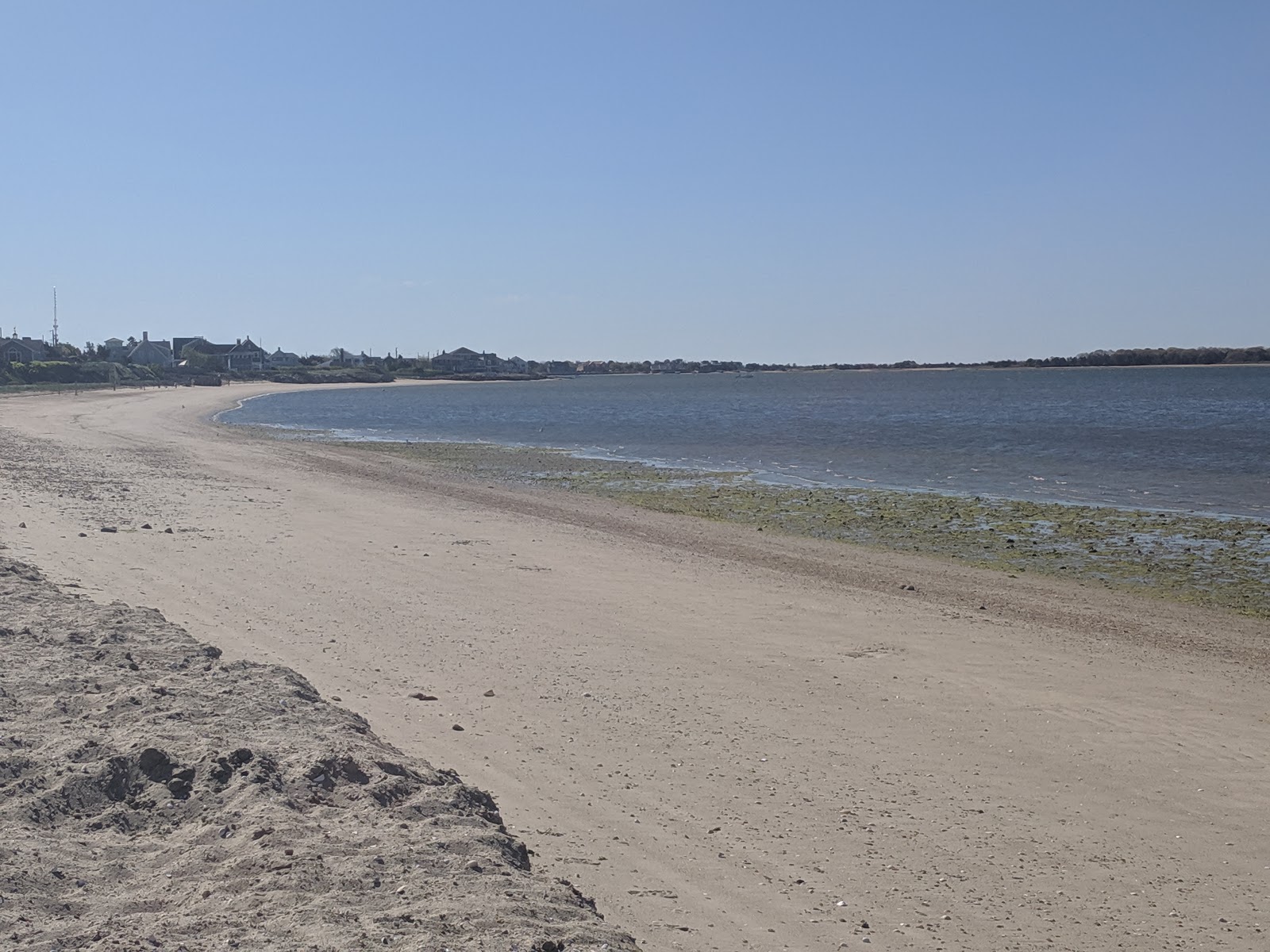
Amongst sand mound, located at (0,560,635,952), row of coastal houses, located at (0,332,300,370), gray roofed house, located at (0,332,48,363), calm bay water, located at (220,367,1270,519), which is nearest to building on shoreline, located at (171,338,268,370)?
row of coastal houses, located at (0,332,300,370)

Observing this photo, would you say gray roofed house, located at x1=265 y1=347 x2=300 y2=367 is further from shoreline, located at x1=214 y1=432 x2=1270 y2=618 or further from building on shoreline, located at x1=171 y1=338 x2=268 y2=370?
shoreline, located at x1=214 y1=432 x2=1270 y2=618

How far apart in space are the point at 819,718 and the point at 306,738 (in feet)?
12.9

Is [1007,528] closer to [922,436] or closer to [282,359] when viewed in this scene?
[922,436]

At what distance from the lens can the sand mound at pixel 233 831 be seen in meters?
3.81

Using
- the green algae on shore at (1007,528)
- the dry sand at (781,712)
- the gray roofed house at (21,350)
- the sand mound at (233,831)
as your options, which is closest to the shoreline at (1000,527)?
the green algae on shore at (1007,528)

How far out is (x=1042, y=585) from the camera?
582 inches

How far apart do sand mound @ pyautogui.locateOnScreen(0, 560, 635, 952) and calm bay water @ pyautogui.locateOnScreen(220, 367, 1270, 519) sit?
22.4 metres

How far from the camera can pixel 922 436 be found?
47.9m

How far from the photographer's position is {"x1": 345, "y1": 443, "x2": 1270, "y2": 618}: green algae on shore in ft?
51.0

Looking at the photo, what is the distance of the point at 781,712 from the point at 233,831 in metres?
4.50

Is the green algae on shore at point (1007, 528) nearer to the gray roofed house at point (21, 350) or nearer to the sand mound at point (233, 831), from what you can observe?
the sand mound at point (233, 831)

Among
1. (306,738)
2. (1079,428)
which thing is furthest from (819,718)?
(1079,428)

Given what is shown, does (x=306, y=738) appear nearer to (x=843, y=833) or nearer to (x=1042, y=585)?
(x=843, y=833)

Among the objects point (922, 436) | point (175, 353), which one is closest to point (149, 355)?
point (175, 353)
